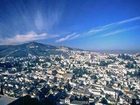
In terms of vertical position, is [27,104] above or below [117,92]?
above

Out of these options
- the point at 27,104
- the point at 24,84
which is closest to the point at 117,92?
the point at 24,84

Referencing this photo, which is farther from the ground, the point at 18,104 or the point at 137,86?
the point at 18,104

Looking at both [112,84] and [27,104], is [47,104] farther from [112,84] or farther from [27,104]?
[112,84]

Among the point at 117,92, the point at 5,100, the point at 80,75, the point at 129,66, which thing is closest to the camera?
the point at 5,100

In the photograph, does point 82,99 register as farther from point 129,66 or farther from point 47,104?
point 129,66

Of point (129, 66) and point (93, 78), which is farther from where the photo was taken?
point (129, 66)

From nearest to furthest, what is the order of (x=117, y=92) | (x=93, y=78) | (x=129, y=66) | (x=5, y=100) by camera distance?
(x=5, y=100)
(x=117, y=92)
(x=93, y=78)
(x=129, y=66)

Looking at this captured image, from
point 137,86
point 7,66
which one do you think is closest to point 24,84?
point 137,86

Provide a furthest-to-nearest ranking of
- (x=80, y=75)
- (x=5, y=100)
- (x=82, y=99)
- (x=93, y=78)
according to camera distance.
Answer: (x=80, y=75) < (x=93, y=78) < (x=82, y=99) < (x=5, y=100)

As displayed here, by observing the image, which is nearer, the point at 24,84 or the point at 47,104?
the point at 47,104
